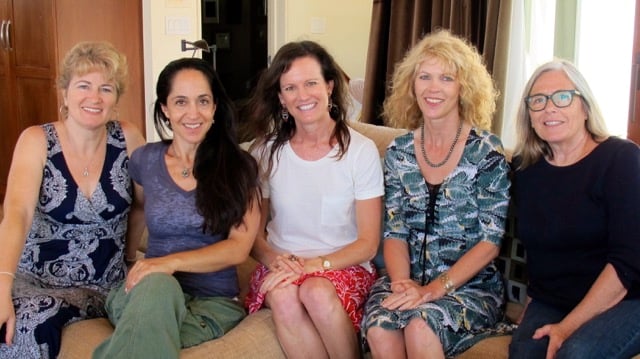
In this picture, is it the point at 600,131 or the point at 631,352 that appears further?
the point at 600,131

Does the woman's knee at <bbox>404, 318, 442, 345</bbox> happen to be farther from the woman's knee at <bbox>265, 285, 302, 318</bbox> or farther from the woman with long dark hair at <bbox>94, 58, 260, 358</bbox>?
the woman with long dark hair at <bbox>94, 58, 260, 358</bbox>

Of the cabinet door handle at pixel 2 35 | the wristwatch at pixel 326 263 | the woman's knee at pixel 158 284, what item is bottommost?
the wristwatch at pixel 326 263

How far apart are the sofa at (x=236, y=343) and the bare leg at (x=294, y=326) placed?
0.04 m

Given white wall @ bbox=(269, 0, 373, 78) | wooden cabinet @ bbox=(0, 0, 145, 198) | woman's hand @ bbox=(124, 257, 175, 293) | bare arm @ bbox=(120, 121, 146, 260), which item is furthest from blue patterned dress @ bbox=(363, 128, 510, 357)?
white wall @ bbox=(269, 0, 373, 78)

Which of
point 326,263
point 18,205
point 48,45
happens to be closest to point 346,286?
point 326,263

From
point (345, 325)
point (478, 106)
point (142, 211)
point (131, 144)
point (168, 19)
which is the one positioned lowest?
point (345, 325)

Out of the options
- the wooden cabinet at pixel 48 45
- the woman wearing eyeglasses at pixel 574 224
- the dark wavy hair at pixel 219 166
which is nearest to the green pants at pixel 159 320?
the dark wavy hair at pixel 219 166

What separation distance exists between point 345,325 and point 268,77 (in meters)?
0.79

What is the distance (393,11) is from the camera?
4418 mm

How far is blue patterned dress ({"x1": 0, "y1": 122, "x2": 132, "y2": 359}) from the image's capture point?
6.57 feet

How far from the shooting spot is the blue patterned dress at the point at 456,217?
197 cm

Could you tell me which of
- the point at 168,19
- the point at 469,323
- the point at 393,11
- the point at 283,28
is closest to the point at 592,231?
the point at 469,323

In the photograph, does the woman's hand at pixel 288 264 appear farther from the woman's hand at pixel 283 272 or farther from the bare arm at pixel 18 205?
the bare arm at pixel 18 205

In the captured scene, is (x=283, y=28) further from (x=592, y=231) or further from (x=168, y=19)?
(x=592, y=231)
